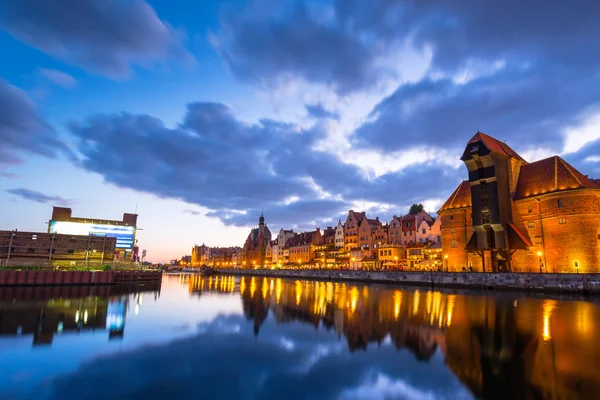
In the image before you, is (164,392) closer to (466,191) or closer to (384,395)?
(384,395)

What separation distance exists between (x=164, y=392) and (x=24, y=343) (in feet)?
30.6

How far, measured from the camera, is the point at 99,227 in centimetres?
9531

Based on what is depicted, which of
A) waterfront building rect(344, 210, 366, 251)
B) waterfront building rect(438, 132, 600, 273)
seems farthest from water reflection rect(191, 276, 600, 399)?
waterfront building rect(344, 210, 366, 251)

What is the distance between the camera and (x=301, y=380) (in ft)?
33.9

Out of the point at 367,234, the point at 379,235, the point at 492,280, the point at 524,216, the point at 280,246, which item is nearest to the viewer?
the point at 492,280

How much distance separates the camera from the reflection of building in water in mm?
16531

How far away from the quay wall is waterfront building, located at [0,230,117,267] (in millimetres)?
7986

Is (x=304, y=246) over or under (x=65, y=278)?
over

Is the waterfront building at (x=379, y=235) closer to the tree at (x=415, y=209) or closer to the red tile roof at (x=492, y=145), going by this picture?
the tree at (x=415, y=209)

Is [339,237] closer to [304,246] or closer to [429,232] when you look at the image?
[304,246]

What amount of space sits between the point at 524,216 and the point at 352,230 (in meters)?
48.7

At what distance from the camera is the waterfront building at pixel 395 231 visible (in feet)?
270

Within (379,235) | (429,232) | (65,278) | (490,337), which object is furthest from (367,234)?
(490,337)

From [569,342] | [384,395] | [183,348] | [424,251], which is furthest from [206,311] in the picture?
[424,251]
